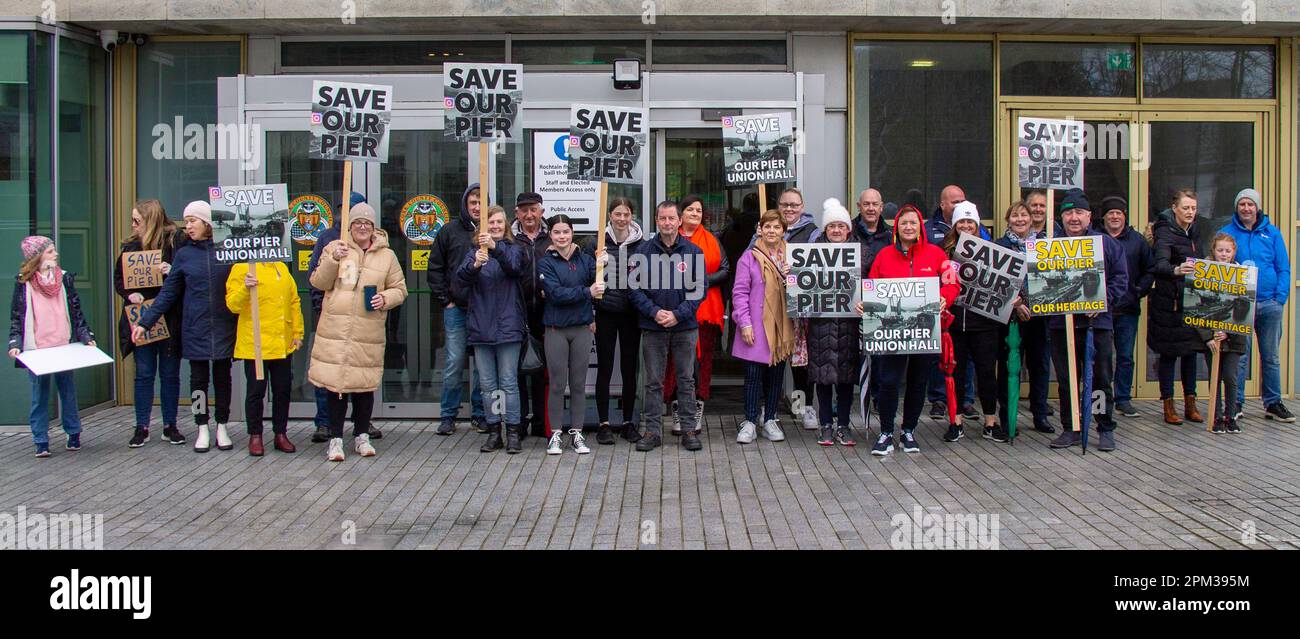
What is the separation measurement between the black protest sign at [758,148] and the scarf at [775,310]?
0.69 m

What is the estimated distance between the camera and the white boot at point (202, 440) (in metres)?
9.78

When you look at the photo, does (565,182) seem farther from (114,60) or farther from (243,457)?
(114,60)

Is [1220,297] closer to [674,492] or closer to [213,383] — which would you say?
[674,492]

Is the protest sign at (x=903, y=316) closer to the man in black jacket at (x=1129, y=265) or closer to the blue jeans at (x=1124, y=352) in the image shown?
the man in black jacket at (x=1129, y=265)

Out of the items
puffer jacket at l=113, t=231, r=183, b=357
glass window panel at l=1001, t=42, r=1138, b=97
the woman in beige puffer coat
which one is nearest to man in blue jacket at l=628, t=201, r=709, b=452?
the woman in beige puffer coat

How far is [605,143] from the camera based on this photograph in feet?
31.4

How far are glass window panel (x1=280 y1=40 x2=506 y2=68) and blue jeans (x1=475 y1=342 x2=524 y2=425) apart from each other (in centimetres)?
339

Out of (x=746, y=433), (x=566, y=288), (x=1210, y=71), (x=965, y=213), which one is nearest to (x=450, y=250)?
(x=566, y=288)

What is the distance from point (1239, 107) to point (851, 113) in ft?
12.9

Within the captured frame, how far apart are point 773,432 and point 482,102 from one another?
3.57 metres

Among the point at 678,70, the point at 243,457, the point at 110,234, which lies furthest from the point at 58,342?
the point at 678,70

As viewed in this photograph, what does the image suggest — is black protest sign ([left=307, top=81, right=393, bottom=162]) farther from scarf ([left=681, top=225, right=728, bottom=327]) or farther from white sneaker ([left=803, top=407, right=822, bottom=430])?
white sneaker ([left=803, top=407, right=822, bottom=430])

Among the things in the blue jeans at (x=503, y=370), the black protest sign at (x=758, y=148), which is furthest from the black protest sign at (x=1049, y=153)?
the blue jeans at (x=503, y=370)
